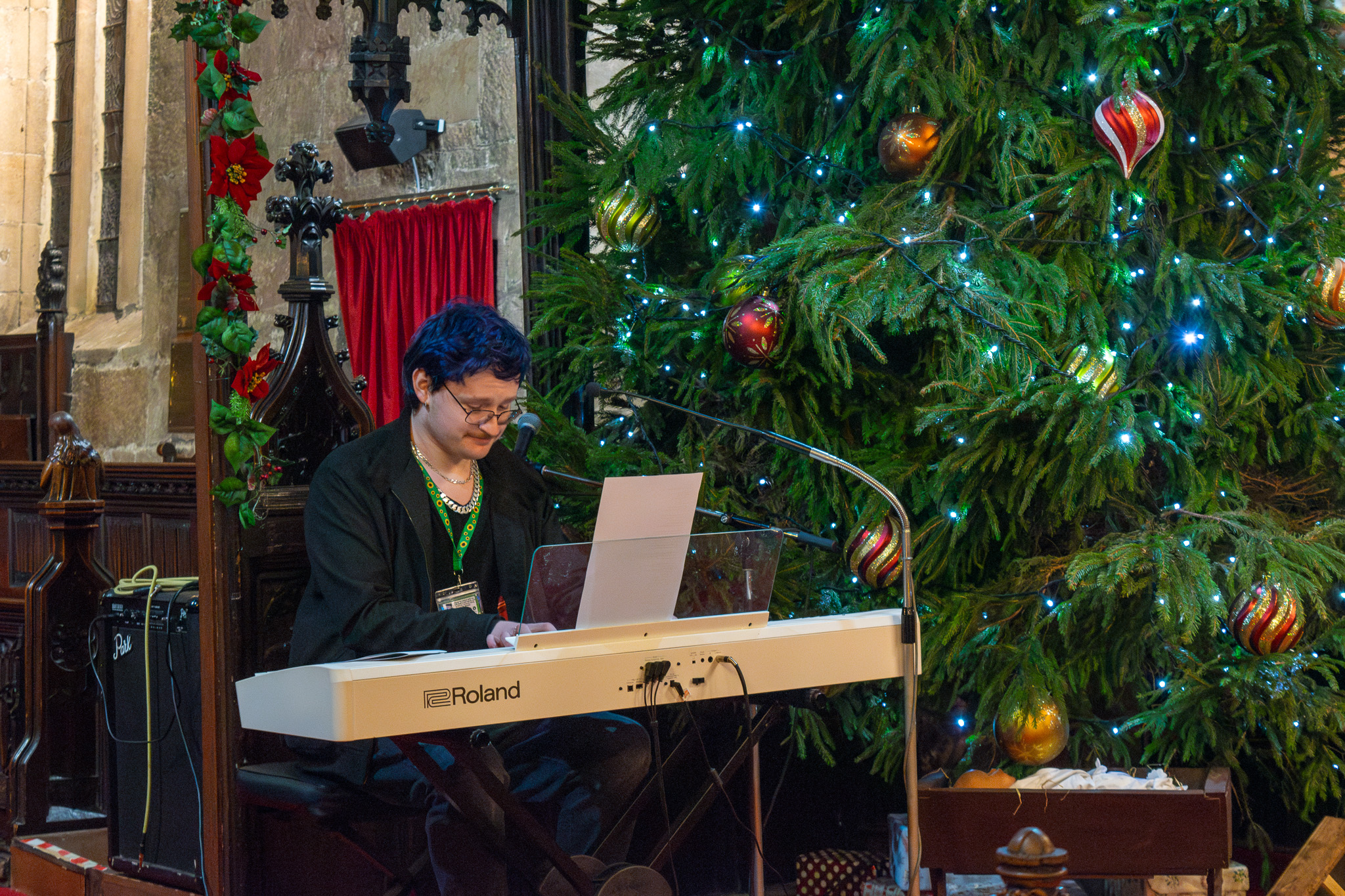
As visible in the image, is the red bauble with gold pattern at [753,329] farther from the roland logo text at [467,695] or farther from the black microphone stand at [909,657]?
the roland logo text at [467,695]

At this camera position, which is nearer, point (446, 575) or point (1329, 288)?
point (446, 575)

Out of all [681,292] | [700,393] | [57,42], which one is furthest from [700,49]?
[57,42]

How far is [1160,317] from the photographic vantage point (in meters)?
3.21

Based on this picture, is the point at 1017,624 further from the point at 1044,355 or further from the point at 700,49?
the point at 700,49

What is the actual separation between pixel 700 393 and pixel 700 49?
99cm

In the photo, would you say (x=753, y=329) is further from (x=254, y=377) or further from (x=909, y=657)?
(x=254, y=377)

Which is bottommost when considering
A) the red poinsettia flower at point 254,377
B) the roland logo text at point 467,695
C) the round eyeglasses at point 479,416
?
the roland logo text at point 467,695

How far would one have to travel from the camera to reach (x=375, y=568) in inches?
101

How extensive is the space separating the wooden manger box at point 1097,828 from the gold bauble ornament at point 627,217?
5.34 feet

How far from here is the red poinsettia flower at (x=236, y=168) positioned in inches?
104

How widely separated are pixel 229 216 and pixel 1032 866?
198 cm

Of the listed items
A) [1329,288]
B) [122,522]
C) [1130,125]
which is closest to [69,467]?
[122,522]

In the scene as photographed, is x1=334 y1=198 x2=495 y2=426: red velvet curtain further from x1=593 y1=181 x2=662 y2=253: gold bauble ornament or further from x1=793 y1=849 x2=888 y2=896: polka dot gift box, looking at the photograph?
x1=793 y1=849 x2=888 y2=896: polka dot gift box

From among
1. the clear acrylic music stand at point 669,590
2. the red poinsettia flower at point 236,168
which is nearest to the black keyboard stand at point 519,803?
the clear acrylic music stand at point 669,590
